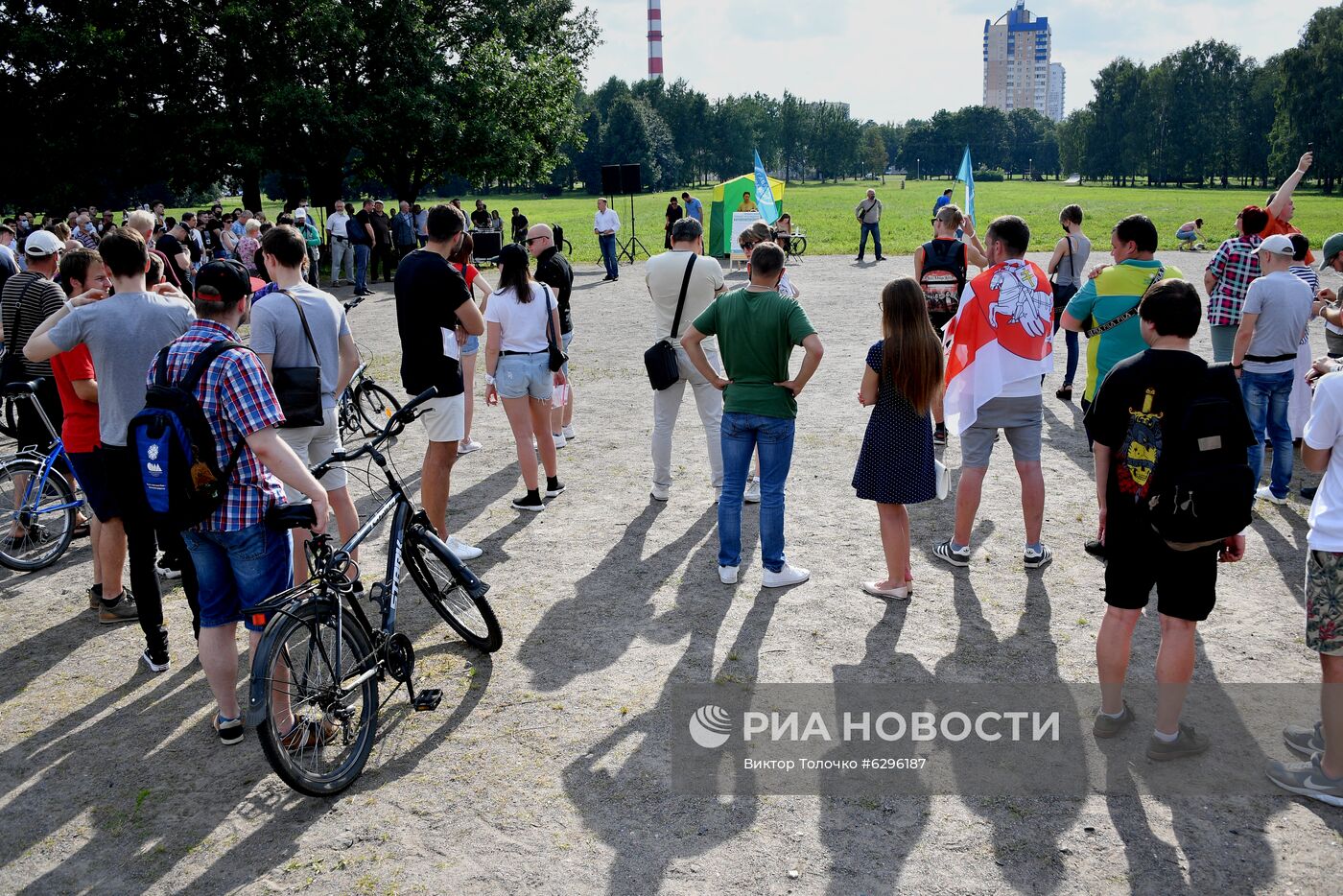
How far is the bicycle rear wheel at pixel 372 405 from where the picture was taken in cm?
957

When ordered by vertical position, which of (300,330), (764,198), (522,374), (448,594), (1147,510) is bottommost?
(448,594)

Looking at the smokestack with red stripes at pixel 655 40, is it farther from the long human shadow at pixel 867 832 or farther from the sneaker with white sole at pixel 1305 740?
the long human shadow at pixel 867 832

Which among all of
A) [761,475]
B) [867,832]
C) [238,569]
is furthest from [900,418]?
[238,569]

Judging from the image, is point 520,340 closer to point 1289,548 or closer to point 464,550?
point 464,550

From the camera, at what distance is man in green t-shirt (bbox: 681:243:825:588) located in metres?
5.38

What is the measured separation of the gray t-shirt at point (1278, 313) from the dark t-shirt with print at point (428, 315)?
16.3ft

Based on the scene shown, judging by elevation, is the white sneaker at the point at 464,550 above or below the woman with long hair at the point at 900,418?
below

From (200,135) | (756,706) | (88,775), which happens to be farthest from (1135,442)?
(200,135)

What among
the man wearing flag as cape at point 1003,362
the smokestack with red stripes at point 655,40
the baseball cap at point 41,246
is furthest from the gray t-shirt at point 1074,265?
the smokestack with red stripes at point 655,40

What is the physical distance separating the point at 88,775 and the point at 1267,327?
7.07m

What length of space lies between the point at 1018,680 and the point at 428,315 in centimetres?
378

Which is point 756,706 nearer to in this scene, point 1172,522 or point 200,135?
point 1172,522

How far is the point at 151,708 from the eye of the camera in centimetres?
464

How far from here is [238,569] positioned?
3857mm
